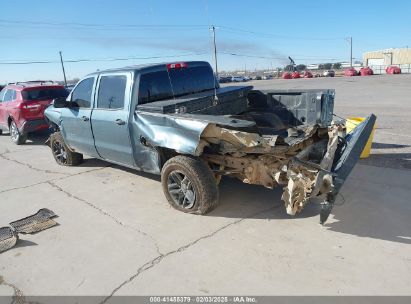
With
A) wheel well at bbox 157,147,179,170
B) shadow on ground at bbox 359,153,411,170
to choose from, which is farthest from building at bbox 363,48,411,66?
wheel well at bbox 157,147,179,170

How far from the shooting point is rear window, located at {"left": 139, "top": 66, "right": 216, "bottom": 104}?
5176mm

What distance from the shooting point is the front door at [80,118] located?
239 inches

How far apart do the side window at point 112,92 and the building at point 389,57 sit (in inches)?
3648

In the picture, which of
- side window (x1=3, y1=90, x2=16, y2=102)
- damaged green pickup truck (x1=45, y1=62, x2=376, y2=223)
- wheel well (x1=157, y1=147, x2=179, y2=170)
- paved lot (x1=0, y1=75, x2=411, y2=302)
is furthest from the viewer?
side window (x1=3, y1=90, x2=16, y2=102)

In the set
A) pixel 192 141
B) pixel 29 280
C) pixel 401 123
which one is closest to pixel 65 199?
pixel 29 280

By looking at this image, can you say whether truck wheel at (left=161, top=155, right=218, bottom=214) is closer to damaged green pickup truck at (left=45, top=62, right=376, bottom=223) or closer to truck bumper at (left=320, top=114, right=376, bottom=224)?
damaged green pickup truck at (left=45, top=62, right=376, bottom=223)

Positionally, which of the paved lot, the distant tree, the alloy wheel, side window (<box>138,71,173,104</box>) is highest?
the distant tree

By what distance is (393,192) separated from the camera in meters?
4.98

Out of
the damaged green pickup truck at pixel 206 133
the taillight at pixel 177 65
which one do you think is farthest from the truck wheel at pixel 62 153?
the taillight at pixel 177 65

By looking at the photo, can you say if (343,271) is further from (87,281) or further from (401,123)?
(401,123)

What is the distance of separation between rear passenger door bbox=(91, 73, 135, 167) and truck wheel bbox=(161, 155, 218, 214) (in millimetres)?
947

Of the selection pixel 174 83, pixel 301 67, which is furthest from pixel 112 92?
pixel 301 67

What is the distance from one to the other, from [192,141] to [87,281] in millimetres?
1852

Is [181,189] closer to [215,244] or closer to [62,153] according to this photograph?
[215,244]
